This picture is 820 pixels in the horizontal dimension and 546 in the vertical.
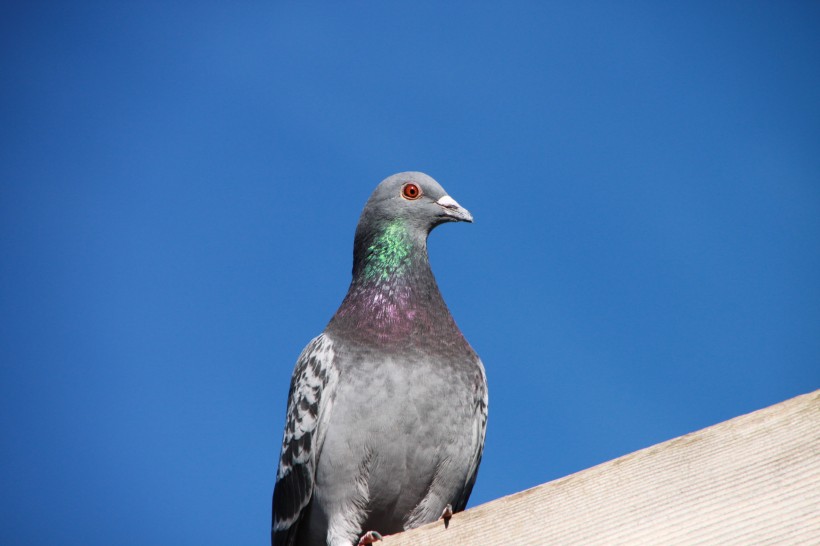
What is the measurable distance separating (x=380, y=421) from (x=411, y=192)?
165 centimetres

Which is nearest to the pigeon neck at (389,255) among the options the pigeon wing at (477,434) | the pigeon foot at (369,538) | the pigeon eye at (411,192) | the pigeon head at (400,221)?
the pigeon head at (400,221)

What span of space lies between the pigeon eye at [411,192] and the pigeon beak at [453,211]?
0.47ft

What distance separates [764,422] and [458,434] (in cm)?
247

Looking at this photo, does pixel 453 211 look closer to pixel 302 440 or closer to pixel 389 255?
pixel 389 255

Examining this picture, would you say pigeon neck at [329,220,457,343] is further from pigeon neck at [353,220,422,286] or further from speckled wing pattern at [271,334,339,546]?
speckled wing pattern at [271,334,339,546]

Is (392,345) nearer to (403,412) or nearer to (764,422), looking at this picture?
(403,412)

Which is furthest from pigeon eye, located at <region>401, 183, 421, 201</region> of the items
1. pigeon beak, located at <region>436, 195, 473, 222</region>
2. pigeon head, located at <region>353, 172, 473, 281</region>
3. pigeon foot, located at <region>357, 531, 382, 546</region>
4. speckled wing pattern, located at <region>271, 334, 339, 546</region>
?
pigeon foot, located at <region>357, 531, 382, 546</region>

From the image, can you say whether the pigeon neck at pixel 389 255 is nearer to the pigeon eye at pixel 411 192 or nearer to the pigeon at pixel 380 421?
the pigeon at pixel 380 421

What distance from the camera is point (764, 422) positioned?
2768 millimetres

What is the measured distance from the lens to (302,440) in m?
5.09

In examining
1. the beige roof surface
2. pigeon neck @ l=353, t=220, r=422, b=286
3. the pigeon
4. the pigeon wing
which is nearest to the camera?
the beige roof surface

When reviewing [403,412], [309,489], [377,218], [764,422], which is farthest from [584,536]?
[377,218]

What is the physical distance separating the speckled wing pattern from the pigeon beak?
114 centimetres

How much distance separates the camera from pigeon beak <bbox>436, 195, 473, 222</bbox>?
5.82m
